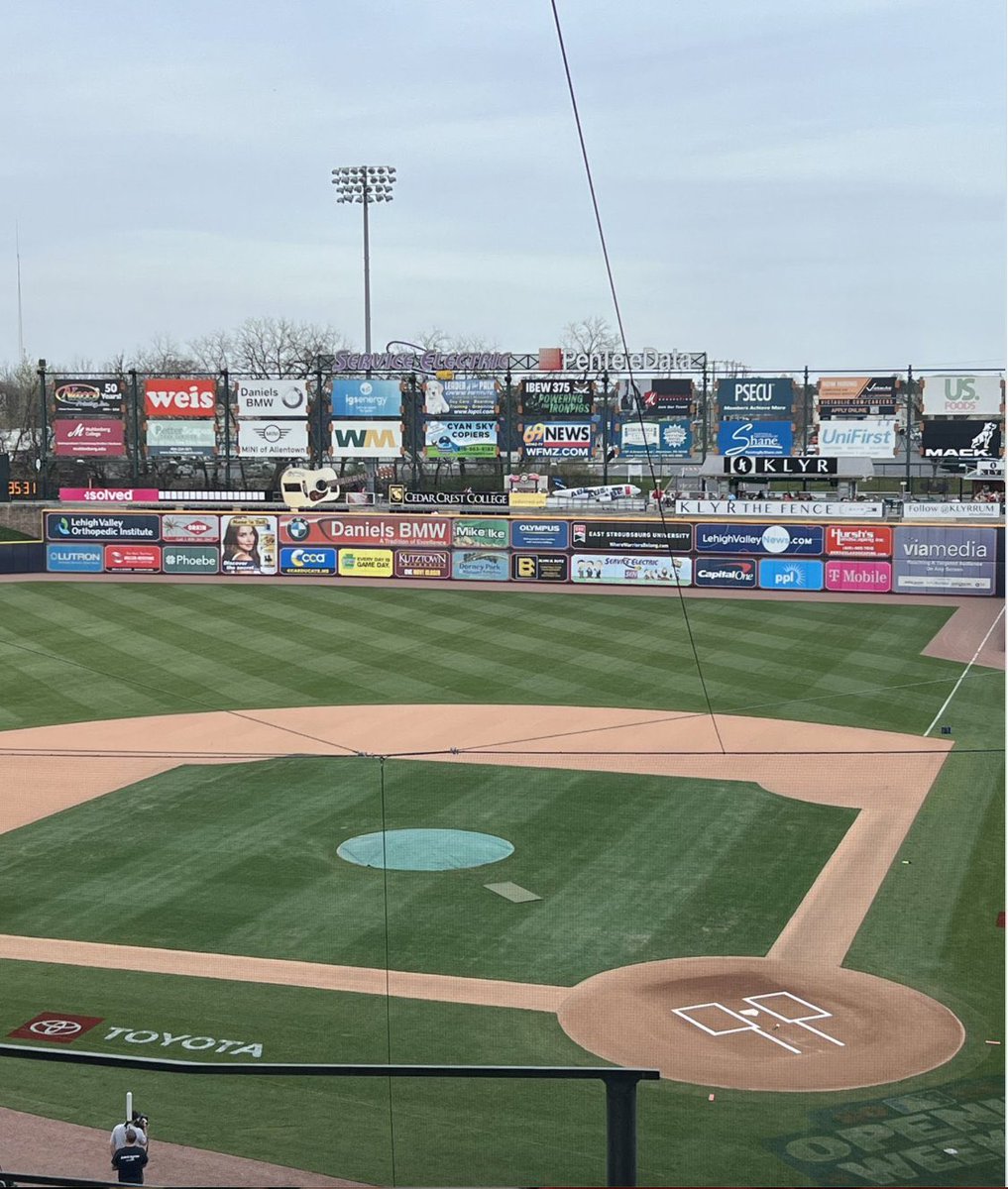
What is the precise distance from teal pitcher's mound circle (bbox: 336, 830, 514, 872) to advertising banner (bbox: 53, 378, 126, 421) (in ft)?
145

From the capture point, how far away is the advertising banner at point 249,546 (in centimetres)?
5081

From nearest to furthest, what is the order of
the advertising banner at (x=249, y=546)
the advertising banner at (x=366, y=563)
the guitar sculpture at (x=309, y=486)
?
the advertising banner at (x=366, y=563)
the advertising banner at (x=249, y=546)
the guitar sculpture at (x=309, y=486)

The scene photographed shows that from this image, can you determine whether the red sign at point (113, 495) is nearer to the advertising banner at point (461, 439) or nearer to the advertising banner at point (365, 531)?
the advertising banner at point (365, 531)

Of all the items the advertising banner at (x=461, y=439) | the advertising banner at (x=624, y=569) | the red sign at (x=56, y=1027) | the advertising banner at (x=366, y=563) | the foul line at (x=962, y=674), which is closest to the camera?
the red sign at (x=56, y=1027)

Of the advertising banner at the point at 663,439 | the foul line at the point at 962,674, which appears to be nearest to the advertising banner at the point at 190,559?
the advertising banner at the point at 663,439

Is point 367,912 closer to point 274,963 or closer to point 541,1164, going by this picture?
point 274,963

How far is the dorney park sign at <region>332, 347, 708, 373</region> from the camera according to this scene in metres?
65.3

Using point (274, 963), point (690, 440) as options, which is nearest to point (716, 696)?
point (274, 963)

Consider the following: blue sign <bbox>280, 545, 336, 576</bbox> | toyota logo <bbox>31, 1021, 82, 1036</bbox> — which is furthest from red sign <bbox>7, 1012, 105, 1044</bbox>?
blue sign <bbox>280, 545, 336, 576</bbox>

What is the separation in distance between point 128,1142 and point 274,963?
697 centimetres

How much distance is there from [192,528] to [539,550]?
12.7 metres

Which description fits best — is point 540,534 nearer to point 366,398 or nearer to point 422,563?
point 422,563

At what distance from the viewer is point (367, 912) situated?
1884 cm

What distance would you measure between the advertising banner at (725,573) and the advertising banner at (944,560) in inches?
182
